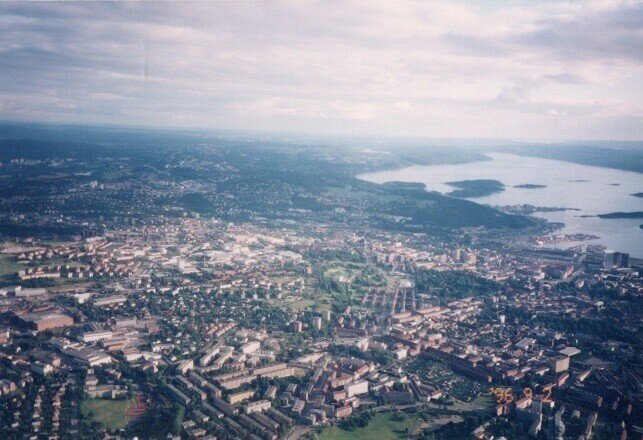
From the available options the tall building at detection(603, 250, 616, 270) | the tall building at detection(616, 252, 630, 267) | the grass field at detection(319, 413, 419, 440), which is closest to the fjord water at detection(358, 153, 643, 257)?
the tall building at detection(603, 250, 616, 270)

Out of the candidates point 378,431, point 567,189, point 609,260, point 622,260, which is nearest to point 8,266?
point 378,431

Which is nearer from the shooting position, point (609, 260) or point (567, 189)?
point (609, 260)

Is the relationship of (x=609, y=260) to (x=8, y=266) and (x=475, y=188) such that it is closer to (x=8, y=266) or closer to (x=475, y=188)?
(x=8, y=266)

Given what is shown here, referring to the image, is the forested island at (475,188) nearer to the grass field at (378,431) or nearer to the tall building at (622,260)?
the tall building at (622,260)

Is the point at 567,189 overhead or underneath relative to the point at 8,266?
overhead

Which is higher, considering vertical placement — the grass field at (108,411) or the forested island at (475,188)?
the forested island at (475,188)

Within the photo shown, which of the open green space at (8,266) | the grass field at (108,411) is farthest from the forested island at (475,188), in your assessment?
the grass field at (108,411)

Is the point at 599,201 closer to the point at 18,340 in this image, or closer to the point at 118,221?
the point at 118,221

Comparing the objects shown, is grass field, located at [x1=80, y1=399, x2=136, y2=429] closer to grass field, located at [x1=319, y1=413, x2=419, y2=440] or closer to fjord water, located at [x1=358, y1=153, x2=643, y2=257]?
grass field, located at [x1=319, y1=413, x2=419, y2=440]
